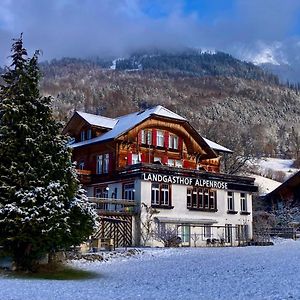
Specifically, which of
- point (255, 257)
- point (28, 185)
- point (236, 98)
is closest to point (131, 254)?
point (255, 257)

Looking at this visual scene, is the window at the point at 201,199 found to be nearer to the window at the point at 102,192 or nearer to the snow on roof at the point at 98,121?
the window at the point at 102,192

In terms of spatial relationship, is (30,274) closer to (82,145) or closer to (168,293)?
(168,293)

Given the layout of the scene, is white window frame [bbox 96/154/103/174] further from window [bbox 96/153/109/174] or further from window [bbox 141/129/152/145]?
window [bbox 141/129/152/145]

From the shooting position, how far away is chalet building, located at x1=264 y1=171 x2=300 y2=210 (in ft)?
196

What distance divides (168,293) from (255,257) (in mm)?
12301

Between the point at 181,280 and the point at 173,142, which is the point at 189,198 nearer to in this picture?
the point at 173,142

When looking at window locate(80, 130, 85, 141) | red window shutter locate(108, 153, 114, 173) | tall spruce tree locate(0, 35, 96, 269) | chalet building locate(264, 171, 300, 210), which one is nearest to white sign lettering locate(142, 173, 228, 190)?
red window shutter locate(108, 153, 114, 173)

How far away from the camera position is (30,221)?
73.1 feet

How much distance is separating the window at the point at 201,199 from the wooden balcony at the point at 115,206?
17.6ft

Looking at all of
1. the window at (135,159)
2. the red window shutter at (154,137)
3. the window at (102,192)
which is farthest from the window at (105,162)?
the red window shutter at (154,137)

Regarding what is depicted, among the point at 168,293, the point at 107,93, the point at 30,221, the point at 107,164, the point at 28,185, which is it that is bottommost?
the point at 168,293

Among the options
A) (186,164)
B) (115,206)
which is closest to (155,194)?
(115,206)

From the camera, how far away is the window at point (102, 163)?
46.5 metres

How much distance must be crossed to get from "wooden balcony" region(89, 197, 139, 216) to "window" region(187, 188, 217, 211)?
5.36 meters
